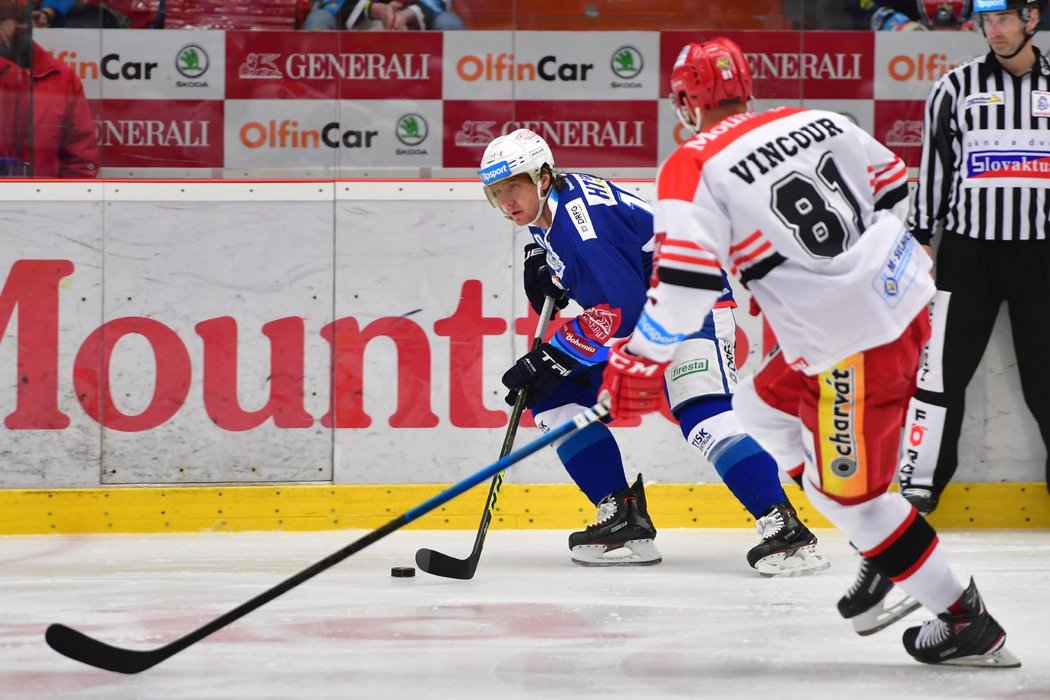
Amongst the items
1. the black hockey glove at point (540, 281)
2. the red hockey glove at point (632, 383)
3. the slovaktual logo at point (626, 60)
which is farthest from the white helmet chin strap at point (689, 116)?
the slovaktual logo at point (626, 60)

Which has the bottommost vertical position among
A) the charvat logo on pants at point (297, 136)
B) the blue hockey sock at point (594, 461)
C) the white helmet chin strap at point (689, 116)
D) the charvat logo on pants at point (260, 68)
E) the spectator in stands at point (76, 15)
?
the blue hockey sock at point (594, 461)

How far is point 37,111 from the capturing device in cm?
432

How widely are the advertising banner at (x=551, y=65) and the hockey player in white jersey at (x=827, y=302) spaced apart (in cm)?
223

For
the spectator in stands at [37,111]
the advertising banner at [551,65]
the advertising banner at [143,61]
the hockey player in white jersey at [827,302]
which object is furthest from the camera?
the advertising banner at [551,65]

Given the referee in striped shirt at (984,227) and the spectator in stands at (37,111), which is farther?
the spectator in stands at (37,111)

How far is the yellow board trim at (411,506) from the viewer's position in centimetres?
407

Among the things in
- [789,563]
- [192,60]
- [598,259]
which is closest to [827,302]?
[598,259]

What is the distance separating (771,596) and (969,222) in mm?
1561

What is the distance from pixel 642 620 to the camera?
9.01 ft

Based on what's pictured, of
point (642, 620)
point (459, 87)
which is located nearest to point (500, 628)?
point (642, 620)

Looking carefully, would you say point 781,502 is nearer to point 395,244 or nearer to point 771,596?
point 771,596

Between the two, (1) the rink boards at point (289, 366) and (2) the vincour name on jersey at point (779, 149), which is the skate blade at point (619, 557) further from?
(2) the vincour name on jersey at point (779, 149)

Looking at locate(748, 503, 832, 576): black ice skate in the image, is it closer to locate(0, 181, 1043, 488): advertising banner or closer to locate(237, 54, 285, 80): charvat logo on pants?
locate(0, 181, 1043, 488): advertising banner

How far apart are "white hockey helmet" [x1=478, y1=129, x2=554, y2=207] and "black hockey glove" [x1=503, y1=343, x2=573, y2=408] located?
40cm
